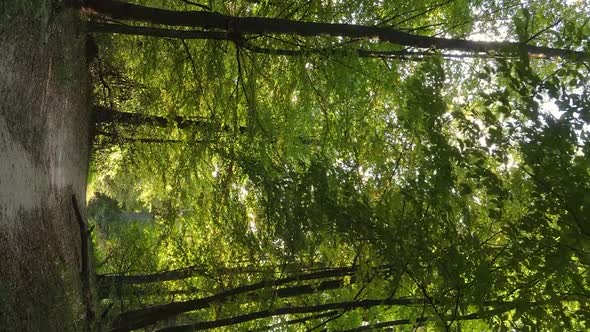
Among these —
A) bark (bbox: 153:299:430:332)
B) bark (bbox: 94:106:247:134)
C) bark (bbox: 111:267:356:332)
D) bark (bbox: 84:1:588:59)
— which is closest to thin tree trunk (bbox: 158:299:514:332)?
bark (bbox: 153:299:430:332)

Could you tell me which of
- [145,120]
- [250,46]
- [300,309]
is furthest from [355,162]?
[145,120]

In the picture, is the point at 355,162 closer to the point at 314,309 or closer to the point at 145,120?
the point at 314,309

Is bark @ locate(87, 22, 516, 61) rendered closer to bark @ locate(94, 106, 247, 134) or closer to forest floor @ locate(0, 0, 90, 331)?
forest floor @ locate(0, 0, 90, 331)

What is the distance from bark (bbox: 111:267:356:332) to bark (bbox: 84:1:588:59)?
1863 millimetres

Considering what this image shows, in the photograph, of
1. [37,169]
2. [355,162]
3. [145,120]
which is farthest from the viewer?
[145,120]

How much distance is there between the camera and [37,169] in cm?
511

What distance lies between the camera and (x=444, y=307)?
3424mm

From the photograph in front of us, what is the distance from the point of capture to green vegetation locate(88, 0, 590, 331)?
3072 millimetres

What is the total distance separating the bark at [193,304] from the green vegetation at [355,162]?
0.02m

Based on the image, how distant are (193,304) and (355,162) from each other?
2266 millimetres

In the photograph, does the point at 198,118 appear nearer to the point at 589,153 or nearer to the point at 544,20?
the point at 544,20

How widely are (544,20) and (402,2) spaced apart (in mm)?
1752

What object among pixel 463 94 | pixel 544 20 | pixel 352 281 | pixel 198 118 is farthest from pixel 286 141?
pixel 544 20

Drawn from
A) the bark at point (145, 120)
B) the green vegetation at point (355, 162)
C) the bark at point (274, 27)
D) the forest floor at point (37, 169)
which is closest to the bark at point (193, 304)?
the green vegetation at point (355, 162)
